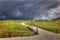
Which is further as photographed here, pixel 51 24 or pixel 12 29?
pixel 51 24

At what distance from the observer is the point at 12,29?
796 centimetres

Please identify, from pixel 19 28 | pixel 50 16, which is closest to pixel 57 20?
pixel 50 16

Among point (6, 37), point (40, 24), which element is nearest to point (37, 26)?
point (40, 24)

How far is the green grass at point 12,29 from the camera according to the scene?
7891 millimetres

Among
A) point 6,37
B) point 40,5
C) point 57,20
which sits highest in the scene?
point 40,5

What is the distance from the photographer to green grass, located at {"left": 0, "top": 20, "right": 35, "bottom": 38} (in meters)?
7.89

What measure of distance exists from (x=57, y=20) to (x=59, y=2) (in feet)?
2.29

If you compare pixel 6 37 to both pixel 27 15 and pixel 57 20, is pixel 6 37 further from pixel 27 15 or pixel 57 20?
pixel 57 20

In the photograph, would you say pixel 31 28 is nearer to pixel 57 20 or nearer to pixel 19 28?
pixel 19 28

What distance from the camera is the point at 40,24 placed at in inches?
343

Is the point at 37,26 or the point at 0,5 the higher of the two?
the point at 0,5

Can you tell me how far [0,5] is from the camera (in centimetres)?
783

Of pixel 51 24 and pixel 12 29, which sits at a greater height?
pixel 51 24

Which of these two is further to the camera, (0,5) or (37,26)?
(37,26)
